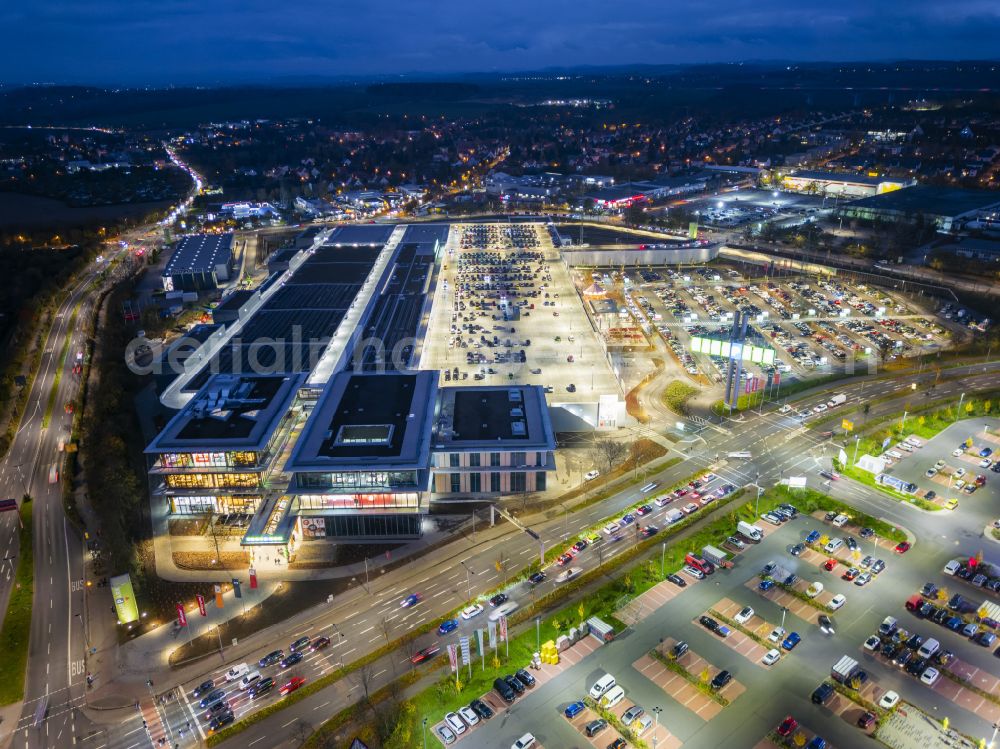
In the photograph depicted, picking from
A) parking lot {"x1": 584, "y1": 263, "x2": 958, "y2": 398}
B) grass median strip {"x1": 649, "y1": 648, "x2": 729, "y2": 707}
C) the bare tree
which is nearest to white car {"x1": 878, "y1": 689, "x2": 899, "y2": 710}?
grass median strip {"x1": 649, "y1": 648, "x2": 729, "y2": 707}

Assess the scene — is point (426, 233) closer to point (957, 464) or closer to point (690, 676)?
point (957, 464)

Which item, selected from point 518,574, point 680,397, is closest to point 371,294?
point 680,397

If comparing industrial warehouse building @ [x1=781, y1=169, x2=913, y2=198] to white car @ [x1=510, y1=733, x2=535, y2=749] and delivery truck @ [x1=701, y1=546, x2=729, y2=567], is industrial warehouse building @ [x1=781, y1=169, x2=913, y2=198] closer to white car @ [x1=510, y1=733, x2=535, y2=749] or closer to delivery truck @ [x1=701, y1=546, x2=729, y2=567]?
delivery truck @ [x1=701, y1=546, x2=729, y2=567]

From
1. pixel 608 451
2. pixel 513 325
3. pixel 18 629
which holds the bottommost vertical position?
pixel 18 629

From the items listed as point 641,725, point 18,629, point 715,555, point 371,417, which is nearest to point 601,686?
point 641,725

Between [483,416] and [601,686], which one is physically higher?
[483,416]

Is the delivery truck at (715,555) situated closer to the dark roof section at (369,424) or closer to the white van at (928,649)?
the white van at (928,649)

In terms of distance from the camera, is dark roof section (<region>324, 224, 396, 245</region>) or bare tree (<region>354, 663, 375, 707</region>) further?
dark roof section (<region>324, 224, 396, 245</region>)
